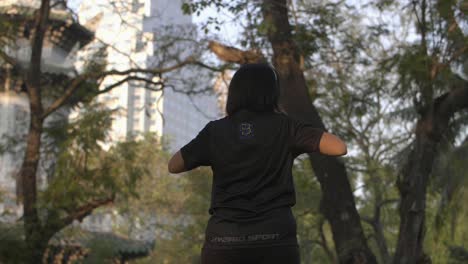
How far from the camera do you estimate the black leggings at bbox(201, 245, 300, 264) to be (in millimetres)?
2828

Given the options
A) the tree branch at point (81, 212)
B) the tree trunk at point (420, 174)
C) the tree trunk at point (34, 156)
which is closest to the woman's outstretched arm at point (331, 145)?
the tree trunk at point (420, 174)

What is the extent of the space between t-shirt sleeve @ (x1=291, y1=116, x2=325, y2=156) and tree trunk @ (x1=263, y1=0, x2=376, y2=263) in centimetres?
612

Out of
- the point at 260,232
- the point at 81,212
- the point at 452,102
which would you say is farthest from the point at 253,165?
the point at 81,212

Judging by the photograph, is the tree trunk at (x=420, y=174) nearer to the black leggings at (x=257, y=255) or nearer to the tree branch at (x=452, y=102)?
the tree branch at (x=452, y=102)

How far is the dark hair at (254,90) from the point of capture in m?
3.14

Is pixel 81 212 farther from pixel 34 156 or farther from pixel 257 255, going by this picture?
pixel 257 255

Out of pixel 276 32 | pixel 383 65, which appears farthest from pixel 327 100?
pixel 276 32

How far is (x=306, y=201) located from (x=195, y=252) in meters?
8.19

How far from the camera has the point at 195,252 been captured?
27.9m

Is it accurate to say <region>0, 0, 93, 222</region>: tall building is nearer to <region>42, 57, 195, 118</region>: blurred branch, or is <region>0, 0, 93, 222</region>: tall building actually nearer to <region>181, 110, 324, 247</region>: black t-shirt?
<region>42, 57, 195, 118</region>: blurred branch

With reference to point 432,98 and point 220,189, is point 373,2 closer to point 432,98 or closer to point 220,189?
point 432,98

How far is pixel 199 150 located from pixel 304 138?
461 millimetres

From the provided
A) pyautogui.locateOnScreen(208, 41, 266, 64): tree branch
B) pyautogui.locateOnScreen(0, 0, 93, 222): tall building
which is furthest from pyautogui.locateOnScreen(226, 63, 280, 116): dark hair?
pyautogui.locateOnScreen(0, 0, 93, 222): tall building

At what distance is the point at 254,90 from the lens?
10.3 ft
